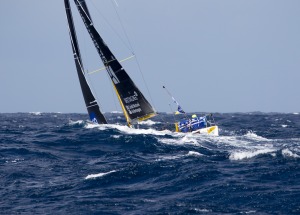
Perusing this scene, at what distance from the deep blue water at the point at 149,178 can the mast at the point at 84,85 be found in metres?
9.57

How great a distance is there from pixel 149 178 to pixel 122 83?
65.0ft

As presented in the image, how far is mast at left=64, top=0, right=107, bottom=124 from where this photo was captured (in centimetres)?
4134

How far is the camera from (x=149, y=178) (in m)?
20.3

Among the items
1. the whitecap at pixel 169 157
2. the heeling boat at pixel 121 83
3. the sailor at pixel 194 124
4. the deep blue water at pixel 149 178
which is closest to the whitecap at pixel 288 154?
the deep blue water at pixel 149 178

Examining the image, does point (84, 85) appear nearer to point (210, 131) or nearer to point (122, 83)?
point (122, 83)

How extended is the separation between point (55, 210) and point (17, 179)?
6218 millimetres

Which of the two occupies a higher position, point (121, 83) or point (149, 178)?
point (121, 83)

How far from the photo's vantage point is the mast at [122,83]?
→ 39.1m

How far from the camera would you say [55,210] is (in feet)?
52.4

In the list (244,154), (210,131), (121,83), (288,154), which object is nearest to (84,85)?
(121,83)

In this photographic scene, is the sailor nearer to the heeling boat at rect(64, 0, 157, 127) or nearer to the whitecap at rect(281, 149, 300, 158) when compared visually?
the heeling boat at rect(64, 0, 157, 127)

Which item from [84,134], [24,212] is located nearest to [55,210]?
[24,212]

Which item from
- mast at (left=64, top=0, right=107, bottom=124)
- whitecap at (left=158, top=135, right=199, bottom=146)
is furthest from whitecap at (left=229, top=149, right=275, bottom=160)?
mast at (left=64, top=0, right=107, bottom=124)

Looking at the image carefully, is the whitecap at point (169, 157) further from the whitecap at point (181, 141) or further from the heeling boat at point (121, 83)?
the heeling boat at point (121, 83)
